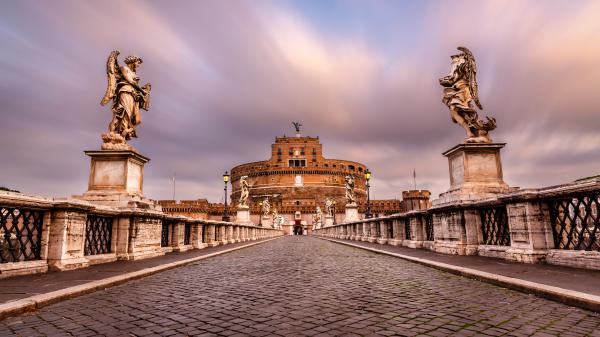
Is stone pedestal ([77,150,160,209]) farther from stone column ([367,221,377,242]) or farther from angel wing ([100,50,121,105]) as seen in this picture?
stone column ([367,221,377,242])

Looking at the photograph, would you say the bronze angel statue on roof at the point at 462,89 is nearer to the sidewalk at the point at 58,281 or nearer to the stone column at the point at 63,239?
the sidewalk at the point at 58,281

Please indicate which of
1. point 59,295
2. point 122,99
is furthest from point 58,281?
point 122,99

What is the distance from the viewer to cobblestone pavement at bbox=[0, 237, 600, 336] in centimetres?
303

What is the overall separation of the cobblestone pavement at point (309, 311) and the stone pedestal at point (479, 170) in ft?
12.6

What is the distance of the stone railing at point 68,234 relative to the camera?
5590 millimetres

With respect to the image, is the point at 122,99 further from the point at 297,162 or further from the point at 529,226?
the point at 297,162

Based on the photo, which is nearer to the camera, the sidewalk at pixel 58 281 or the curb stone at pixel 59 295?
the curb stone at pixel 59 295

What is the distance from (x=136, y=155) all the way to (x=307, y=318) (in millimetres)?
7438

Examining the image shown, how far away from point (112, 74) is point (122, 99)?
0.73m

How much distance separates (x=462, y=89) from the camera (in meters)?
10.1

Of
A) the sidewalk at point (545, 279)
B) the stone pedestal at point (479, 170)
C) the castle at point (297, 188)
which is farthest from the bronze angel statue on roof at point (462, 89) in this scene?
the castle at point (297, 188)

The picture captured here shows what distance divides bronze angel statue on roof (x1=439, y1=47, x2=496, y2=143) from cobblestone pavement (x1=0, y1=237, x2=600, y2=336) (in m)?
5.54

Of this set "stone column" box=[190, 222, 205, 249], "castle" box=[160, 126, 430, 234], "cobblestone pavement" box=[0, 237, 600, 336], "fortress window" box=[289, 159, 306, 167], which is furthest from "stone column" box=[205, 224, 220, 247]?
"fortress window" box=[289, 159, 306, 167]

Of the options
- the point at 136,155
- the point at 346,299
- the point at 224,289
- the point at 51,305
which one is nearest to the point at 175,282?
the point at 224,289
